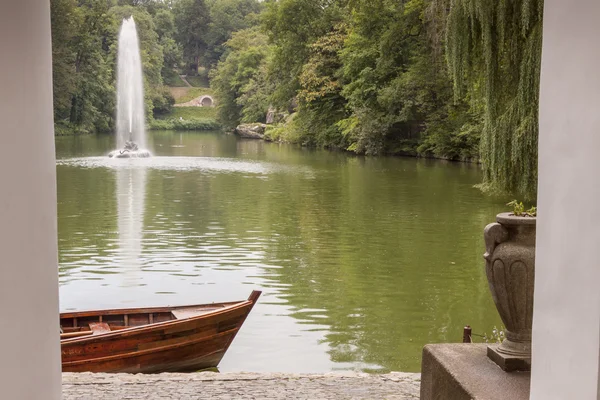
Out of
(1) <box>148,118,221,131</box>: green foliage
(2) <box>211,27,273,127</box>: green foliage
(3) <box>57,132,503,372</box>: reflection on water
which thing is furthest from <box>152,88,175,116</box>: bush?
(3) <box>57,132,503,372</box>: reflection on water

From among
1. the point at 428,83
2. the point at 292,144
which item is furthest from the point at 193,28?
the point at 428,83

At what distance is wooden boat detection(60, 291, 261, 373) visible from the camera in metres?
7.55

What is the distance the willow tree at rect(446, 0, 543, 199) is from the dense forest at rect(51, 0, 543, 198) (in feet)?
0.07

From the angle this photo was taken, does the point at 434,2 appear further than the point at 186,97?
No

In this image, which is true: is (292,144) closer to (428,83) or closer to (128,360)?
(428,83)

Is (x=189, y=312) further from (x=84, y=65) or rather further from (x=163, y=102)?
(x=163, y=102)

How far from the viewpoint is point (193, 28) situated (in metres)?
94.8

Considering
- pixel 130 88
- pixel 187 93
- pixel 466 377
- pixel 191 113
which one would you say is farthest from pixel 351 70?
pixel 187 93

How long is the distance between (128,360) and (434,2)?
1931 centimetres

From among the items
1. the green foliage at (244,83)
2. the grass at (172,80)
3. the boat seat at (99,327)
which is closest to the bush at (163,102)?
the green foliage at (244,83)
